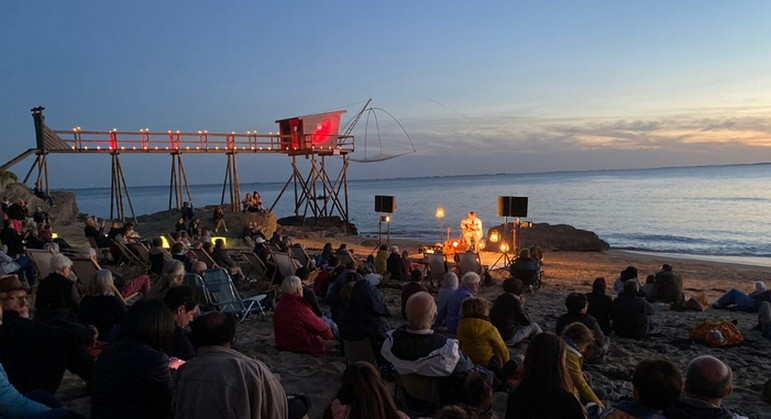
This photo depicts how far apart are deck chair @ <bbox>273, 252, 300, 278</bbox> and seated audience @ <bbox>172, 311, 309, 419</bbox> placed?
691 cm

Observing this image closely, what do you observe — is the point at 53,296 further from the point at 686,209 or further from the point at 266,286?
the point at 686,209

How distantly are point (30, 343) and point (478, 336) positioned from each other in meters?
3.15

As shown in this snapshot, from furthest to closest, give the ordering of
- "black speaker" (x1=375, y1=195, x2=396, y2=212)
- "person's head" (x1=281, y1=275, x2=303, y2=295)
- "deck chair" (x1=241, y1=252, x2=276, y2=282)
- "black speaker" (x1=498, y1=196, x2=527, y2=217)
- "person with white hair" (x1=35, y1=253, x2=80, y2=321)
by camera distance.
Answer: "black speaker" (x1=375, y1=195, x2=396, y2=212), "black speaker" (x1=498, y1=196, x2=527, y2=217), "deck chair" (x1=241, y1=252, x2=276, y2=282), "person's head" (x1=281, y1=275, x2=303, y2=295), "person with white hair" (x1=35, y1=253, x2=80, y2=321)

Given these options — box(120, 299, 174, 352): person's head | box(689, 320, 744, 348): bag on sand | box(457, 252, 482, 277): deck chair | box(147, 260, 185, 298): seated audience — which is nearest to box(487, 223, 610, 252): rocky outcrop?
box(457, 252, 482, 277): deck chair

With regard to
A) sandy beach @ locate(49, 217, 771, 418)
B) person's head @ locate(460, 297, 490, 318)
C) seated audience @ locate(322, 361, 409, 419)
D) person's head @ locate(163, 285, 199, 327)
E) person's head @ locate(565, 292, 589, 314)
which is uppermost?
person's head @ locate(163, 285, 199, 327)

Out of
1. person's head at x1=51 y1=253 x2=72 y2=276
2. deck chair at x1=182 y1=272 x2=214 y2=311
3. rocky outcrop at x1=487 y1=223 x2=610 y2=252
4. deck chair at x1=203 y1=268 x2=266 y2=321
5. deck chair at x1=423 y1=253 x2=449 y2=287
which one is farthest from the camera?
rocky outcrop at x1=487 y1=223 x2=610 y2=252

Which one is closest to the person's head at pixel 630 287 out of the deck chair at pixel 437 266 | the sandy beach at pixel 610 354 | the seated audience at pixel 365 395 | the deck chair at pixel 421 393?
the sandy beach at pixel 610 354

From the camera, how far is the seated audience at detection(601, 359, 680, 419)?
2.84m

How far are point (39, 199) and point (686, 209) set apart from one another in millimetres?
45758

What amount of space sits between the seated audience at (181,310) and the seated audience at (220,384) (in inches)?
41.3

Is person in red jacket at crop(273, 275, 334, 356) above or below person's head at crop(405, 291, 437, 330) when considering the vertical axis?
below

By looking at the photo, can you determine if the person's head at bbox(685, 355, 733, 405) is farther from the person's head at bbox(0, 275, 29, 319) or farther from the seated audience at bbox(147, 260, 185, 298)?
the seated audience at bbox(147, 260, 185, 298)

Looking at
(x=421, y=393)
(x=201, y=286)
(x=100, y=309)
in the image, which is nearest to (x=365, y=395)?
(x=421, y=393)

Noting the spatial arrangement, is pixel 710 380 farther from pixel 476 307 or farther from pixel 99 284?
pixel 99 284
